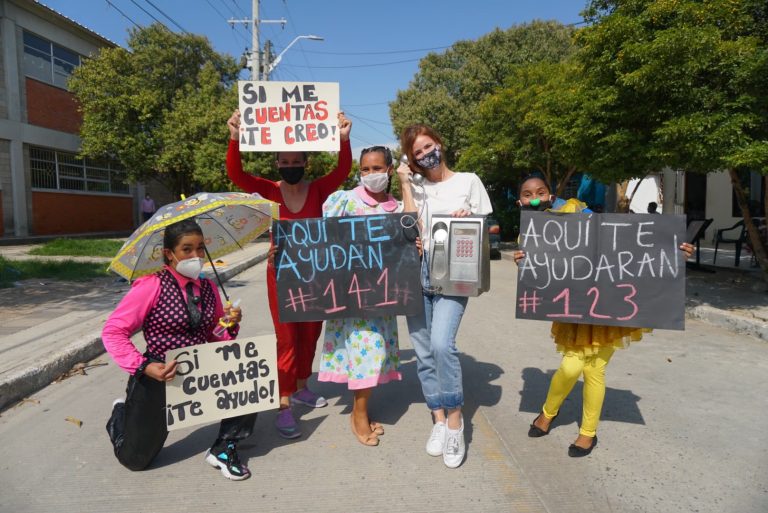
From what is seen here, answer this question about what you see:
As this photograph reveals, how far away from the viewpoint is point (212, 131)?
19766 mm

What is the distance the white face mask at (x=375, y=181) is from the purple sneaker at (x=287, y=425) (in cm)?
156

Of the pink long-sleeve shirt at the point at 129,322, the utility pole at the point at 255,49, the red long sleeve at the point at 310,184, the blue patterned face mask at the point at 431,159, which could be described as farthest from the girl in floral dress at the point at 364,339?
the utility pole at the point at 255,49

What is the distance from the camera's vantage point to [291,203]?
3.79m

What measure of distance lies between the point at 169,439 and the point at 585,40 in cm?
781

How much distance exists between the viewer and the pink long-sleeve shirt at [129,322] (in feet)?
9.21

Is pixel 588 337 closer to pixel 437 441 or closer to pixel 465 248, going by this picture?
pixel 465 248

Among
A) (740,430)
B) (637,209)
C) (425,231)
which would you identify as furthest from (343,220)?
(637,209)

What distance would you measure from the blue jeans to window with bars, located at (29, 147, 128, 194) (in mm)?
22049

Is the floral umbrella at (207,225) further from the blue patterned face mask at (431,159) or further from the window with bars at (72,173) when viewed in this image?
the window with bars at (72,173)

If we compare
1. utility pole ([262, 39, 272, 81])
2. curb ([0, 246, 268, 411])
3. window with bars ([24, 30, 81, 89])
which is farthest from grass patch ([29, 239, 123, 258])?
utility pole ([262, 39, 272, 81])

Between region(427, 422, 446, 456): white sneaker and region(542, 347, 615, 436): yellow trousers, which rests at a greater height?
region(542, 347, 615, 436): yellow trousers

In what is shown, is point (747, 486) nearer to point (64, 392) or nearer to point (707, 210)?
point (64, 392)

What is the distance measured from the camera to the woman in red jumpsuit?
11.8 ft

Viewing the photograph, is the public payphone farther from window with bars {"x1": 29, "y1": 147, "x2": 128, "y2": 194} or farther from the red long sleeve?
window with bars {"x1": 29, "y1": 147, "x2": 128, "y2": 194}
